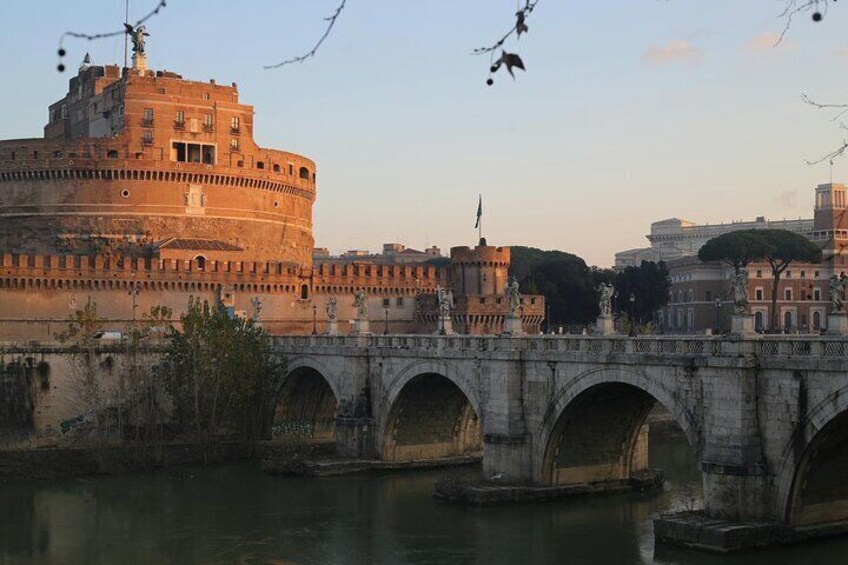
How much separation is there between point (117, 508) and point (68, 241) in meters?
27.6

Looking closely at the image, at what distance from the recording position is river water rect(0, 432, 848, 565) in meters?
26.6

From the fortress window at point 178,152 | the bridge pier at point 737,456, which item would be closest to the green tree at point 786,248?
the fortress window at point 178,152

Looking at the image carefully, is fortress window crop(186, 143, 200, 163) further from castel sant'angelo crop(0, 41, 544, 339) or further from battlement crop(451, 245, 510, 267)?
battlement crop(451, 245, 510, 267)

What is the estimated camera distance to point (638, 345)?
28562mm

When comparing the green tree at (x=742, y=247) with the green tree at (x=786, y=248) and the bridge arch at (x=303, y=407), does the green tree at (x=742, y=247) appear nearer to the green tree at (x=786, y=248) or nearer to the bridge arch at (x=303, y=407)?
the green tree at (x=786, y=248)

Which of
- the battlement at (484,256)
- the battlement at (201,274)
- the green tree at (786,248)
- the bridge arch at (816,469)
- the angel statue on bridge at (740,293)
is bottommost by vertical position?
the bridge arch at (816,469)

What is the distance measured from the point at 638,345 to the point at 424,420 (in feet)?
44.2

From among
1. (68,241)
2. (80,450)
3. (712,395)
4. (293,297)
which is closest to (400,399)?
(80,450)

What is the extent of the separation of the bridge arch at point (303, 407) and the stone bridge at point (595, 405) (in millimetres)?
60

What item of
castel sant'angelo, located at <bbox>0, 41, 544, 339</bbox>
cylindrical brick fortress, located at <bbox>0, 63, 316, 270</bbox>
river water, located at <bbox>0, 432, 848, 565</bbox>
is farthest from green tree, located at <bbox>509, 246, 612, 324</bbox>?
river water, located at <bbox>0, 432, 848, 565</bbox>

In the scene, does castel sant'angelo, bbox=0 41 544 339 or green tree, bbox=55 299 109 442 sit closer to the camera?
green tree, bbox=55 299 109 442

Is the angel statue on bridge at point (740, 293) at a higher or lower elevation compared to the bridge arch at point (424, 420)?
higher

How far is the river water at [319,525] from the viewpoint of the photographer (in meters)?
26.6

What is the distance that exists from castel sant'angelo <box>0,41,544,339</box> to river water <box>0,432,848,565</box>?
1690 centimetres
